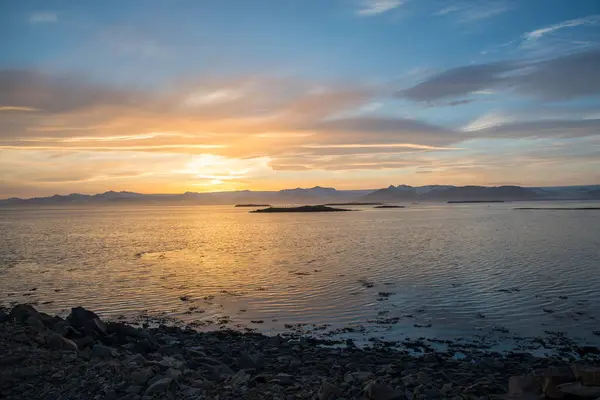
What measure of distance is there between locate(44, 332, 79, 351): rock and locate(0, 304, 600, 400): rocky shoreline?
2 centimetres

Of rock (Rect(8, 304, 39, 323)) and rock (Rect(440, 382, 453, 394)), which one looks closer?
rock (Rect(440, 382, 453, 394))

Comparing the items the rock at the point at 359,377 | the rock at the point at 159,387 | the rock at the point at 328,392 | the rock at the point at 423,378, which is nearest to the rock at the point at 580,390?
the rock at the point at 423,378

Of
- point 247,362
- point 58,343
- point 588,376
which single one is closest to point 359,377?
point 247,362

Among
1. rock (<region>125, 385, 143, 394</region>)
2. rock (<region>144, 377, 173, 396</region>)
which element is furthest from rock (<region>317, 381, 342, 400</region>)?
rock (<region>125, 385, 143, 394</region>)

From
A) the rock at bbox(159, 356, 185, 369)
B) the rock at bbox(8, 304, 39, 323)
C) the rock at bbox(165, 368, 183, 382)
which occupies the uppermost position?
the rock at bbox(8, 304, 39, 323)

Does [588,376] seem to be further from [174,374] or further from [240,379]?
[174,374]

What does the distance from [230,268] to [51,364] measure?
18.5 metres

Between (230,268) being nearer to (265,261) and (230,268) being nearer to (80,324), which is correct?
(265,261)

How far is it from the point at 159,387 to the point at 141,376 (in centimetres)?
66

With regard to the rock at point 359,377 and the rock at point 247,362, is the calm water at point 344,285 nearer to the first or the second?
the rock at point 247,362

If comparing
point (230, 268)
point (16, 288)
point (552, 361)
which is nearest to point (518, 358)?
point (552, 361)

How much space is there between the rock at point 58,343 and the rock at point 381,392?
7235mm

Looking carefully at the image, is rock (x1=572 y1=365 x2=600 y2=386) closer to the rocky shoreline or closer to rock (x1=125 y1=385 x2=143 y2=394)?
the rocky shoreline

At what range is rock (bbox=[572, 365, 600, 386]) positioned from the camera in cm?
709
